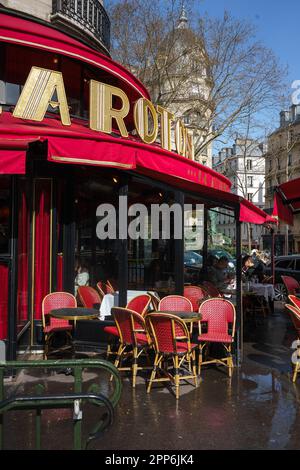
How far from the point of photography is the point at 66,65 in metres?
8.70

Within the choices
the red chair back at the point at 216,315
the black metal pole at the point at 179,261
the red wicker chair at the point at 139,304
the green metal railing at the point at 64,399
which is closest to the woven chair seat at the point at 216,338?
the red chair back at the point at 216,315

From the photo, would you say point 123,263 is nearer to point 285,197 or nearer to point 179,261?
point 179,261

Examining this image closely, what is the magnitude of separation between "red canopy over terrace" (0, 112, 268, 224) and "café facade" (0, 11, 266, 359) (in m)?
0.02

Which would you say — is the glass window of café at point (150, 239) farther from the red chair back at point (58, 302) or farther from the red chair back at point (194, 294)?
the red chair back at point (58, 302)

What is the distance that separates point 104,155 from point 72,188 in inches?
84.9

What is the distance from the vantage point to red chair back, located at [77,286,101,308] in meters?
7.76

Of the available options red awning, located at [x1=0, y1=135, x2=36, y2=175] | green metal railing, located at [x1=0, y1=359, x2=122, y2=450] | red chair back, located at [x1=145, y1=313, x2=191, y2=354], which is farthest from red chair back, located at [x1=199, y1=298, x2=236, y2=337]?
green metal railing, located at [x1=0, y1=359, x2=122, y2=450]

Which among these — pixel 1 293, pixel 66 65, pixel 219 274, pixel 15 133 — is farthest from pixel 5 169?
pixel 219 274

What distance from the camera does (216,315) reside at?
6.66 metres

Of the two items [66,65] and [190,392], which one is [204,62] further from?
[190,392]

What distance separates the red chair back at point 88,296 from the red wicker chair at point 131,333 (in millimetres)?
1637

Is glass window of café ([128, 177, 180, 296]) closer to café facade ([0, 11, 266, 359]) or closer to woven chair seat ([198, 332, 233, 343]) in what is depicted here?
café facade ([0, 11, 266, 359])

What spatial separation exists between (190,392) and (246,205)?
3.13 metres

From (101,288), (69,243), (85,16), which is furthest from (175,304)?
(85,16)
